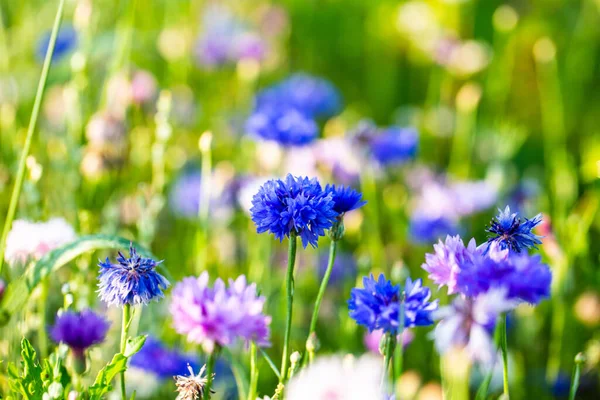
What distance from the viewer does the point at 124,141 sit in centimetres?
164

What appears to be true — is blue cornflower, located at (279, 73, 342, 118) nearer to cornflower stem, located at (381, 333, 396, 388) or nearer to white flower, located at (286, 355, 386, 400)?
cornflower stem, located at (381, 333, 396, 388)

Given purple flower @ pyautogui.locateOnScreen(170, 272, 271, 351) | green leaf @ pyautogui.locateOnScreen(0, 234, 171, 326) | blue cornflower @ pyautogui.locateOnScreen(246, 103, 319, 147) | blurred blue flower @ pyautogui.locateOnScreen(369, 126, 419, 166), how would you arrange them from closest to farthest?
purple flower @ pyautogui.locateOnScreen(170, 272, 271, 351), green leaf @ pyautogui.locateOnScreen(0, 234, 171, 326), blue cornflower @ pyautogui.locateOnScreen(246, 103, 319, 147), blurred blue flower @ pyautogui.locateOnScreen(369, 126, 419, 166)

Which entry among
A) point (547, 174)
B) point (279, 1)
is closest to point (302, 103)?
point (547, 174)

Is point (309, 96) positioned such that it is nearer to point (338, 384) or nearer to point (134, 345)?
point (134, 345)

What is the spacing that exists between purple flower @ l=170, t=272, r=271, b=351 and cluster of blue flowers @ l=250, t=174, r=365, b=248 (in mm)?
82

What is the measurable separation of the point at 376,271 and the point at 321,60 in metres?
1.53

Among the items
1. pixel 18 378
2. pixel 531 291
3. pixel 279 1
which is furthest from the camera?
pixel 279 1

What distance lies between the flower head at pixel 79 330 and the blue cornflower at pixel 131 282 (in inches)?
3.4

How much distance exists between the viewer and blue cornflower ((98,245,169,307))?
30.6 inches

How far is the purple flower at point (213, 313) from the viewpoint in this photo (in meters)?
0.71

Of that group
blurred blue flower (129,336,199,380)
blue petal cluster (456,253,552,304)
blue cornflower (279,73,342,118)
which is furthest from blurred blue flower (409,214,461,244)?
blue petal cluster (456,253,552,304)

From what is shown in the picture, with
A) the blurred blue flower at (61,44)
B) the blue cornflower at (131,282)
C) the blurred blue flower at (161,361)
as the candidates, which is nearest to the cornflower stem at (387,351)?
the blue cornflower at (131,282)

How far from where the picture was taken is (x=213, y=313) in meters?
0.71

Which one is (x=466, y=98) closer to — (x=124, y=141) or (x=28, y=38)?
(x=124, y=141)
